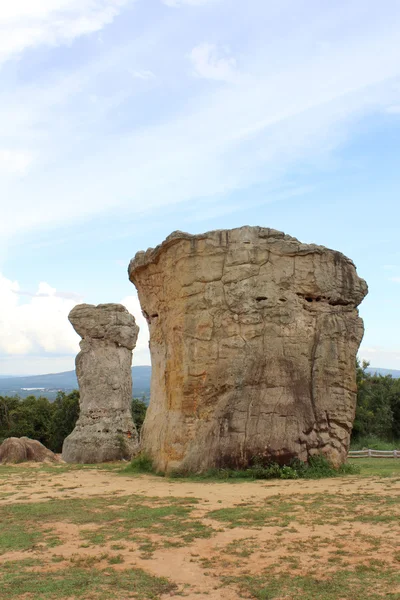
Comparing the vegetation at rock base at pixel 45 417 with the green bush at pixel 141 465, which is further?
the vegetation at rock base at pixel 45 417

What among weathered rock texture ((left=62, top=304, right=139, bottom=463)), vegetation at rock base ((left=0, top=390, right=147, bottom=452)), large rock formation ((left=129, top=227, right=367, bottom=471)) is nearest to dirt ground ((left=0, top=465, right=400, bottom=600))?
large rock formation ((left=129, top=227, right=367, bottom=471))

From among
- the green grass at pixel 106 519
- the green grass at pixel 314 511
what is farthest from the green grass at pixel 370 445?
the green grass at pixel 106 519

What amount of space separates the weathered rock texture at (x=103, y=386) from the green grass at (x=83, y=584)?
12686mm

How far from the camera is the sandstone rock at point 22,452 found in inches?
742

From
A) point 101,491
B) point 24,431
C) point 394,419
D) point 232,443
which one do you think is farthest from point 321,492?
point 24,431

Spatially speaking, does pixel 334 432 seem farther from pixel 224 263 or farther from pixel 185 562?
pixel 185 562

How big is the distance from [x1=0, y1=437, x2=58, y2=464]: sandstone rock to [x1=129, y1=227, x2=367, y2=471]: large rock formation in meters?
7.36

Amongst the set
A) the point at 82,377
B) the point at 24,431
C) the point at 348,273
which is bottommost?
the point at 24,431

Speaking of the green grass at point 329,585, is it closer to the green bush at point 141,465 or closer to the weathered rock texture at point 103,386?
the green bush at point 141,465

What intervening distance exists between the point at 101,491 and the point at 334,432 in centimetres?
495

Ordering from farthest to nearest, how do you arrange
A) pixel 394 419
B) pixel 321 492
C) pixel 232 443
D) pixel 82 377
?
pixel 394 419
pixel 82 377
pixel 232 443
pixel 321 492

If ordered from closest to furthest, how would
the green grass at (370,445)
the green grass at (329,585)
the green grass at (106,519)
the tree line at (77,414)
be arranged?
the green grass at (329,585) → the green grass at (106,519) → the green grass at (370,445) → the tree line at (77,414)

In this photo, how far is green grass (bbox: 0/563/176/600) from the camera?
532 cm

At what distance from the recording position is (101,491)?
10.9 meters
